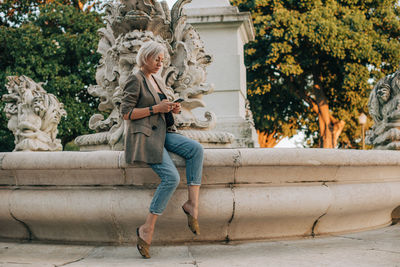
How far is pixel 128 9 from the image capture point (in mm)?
5117

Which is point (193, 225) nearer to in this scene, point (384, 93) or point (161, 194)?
point (161, 194)

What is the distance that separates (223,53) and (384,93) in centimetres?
254

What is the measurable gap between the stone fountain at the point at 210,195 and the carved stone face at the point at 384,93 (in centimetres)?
245

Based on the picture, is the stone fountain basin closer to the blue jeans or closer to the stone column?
the blue jeans

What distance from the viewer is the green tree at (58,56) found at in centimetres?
1766

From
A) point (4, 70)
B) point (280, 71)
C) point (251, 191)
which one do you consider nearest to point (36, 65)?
point (4, 70)

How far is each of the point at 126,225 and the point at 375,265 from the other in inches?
78.6

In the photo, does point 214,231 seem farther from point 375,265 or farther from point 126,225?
point 375,265

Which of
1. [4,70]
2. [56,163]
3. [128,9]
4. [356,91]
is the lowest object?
[356,91]

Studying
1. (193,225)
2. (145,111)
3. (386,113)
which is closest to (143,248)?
(193,225)

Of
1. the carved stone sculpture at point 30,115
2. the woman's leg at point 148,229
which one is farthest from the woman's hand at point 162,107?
the carved stone sculpture at point 30,115

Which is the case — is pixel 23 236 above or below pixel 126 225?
below

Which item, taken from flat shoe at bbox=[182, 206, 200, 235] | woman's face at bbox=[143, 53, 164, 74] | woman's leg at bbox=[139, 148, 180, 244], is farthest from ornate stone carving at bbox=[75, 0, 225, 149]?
flat shoe at bbox=[182, 206, 200, 235]

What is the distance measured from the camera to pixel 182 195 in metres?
3.58
